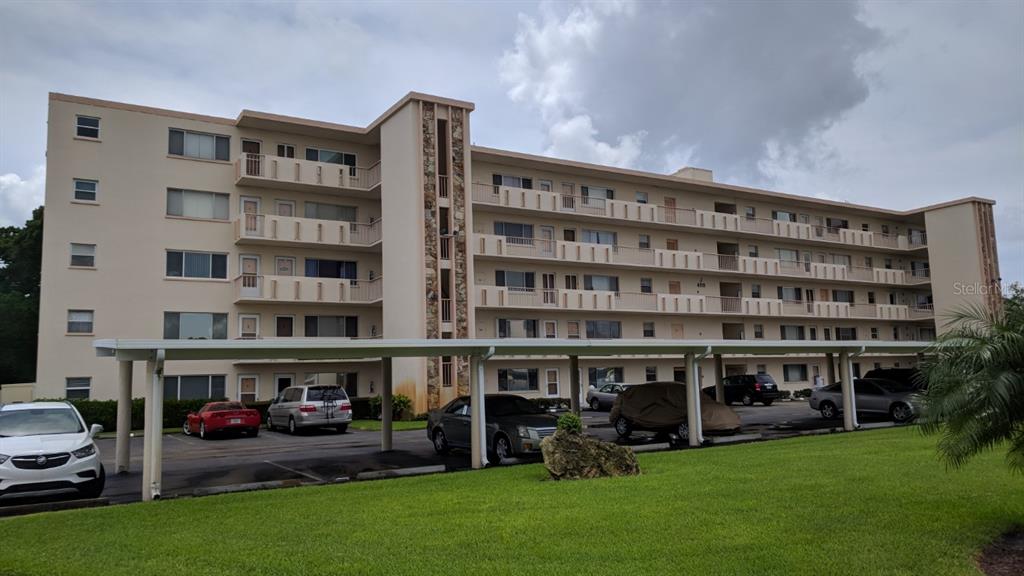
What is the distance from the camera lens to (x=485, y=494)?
1208cm

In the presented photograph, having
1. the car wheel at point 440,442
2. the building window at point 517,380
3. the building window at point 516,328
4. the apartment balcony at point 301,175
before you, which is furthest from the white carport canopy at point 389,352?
the apartment balcony at point 301,175

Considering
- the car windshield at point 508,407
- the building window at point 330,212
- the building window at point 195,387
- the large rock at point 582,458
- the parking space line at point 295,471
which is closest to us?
the large rock at point 582,458

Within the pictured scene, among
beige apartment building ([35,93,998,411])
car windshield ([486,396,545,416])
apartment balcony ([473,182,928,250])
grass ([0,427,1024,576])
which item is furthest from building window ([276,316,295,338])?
grass ([0,427,1024,576])

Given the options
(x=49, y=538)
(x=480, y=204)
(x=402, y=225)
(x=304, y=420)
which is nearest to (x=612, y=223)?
(x=480, y=204)

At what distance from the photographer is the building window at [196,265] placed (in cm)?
3300

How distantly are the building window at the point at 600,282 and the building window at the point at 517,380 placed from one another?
5.55 m

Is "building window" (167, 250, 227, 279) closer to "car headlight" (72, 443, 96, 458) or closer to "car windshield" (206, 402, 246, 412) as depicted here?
"car windshield" (206, 402, 246, 412)

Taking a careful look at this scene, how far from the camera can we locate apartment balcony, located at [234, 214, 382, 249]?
33.4m

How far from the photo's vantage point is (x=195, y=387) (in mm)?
32406

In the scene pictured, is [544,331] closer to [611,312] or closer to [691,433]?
[611,312]

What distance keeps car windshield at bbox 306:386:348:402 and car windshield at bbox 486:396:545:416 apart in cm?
978

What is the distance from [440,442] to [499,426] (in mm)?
2777

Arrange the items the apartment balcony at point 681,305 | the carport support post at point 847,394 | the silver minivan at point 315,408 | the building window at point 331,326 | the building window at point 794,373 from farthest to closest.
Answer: the building window at point 794,373
the apartment balcony at point 681,305
the building window at point 331,326
the silver minivan at point 315,408
the carport support post at point 847,394

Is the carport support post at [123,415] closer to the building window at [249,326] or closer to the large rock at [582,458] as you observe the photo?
the large rock at [582,458]
